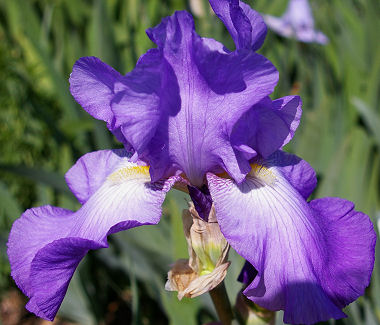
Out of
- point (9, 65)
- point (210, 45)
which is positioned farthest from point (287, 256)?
point (9, 65)

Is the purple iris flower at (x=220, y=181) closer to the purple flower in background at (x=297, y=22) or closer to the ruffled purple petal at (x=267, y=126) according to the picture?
the ruffled purple petal at (x=267, y=126)

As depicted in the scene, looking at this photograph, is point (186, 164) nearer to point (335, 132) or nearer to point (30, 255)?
point (30, 255)

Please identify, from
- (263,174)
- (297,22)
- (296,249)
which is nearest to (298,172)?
(263,174)

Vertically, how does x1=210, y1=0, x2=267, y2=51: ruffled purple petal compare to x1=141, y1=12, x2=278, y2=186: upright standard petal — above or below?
above

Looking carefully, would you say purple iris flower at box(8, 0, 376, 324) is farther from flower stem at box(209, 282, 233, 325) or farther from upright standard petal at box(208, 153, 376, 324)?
flower stem at box(209, 282, 233, 325)

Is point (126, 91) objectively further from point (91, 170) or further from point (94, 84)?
point (91, 170)

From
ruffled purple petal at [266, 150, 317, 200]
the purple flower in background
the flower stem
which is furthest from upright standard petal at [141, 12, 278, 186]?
the purple flower in background
